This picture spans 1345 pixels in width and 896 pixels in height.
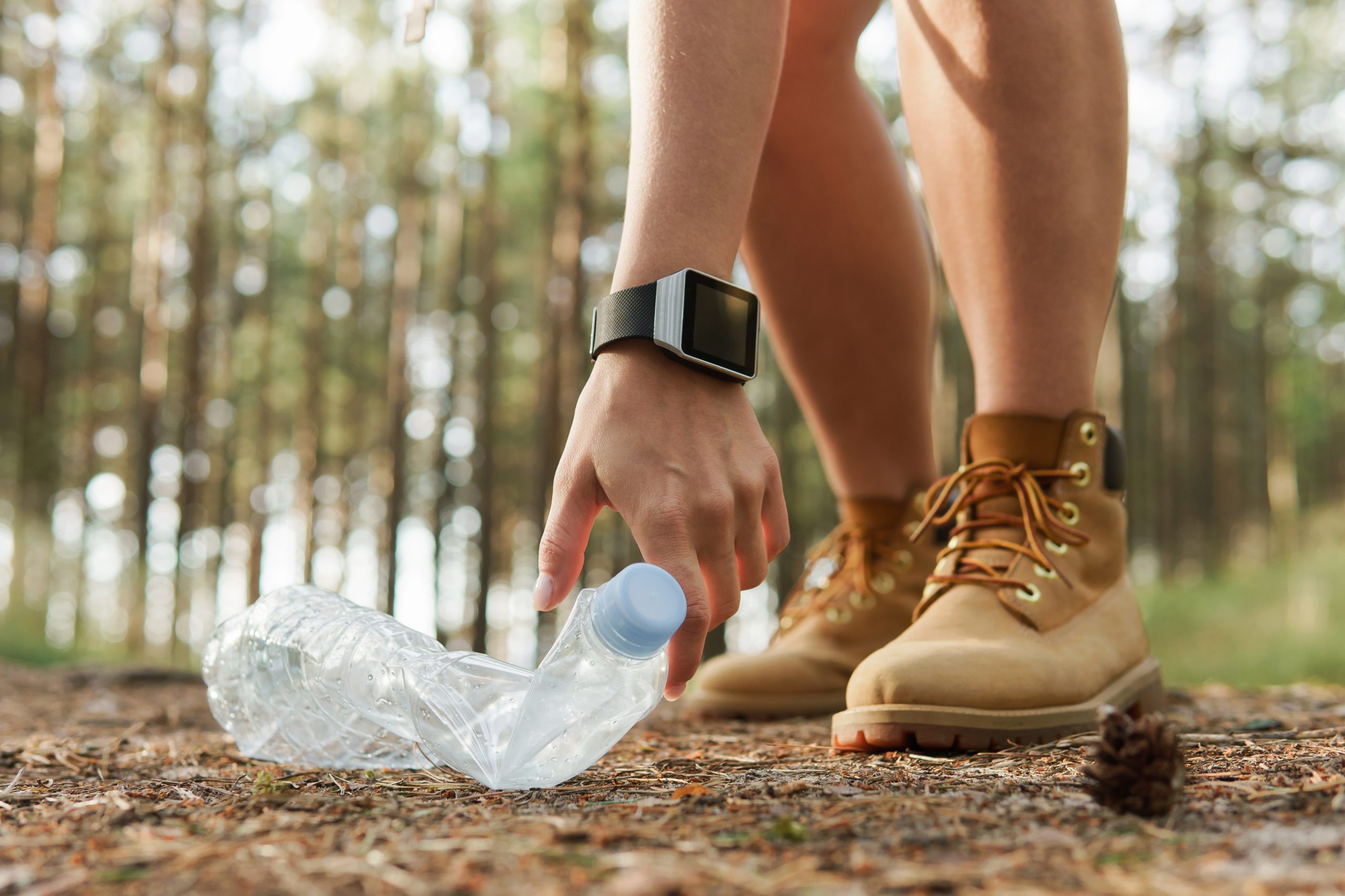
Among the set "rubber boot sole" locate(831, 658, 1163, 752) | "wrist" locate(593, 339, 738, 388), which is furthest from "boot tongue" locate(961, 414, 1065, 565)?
"wrist" locate(593, 339, 738, 388)

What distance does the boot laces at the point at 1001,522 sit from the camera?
1.58 metres

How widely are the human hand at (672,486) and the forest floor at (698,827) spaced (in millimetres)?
227

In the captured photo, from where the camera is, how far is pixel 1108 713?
3.07 ft

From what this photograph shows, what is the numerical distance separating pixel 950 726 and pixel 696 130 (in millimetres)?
900

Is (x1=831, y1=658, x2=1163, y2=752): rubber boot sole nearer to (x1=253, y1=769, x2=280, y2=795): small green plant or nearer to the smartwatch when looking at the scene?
the smartwatch

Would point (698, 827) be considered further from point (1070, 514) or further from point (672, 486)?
point (1070, 514)

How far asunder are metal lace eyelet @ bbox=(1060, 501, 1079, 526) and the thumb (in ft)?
2.98

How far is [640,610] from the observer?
990mm

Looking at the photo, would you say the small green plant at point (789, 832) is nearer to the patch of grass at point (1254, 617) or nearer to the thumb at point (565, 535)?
the thumb at point (565, 535)

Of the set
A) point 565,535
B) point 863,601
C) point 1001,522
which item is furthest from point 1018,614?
point 565,535

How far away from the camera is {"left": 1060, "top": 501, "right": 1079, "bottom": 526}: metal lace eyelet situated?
5.38 feet

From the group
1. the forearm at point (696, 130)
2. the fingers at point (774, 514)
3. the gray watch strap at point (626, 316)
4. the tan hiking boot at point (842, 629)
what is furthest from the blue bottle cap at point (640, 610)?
the tan hiking boot at point (842, 629)

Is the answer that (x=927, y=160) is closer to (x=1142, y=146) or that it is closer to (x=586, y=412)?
(x=586, y=412)

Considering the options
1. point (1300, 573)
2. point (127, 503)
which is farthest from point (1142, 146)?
point (127, 503)
